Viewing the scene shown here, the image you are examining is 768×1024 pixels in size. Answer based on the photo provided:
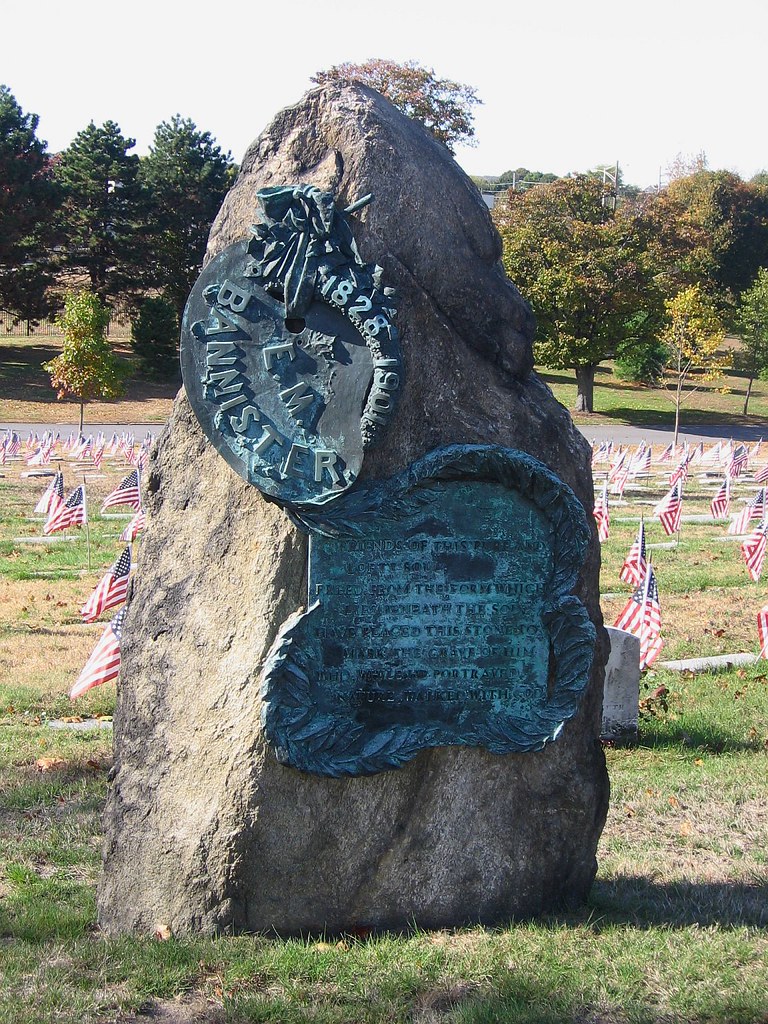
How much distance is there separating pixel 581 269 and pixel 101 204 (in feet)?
67.7

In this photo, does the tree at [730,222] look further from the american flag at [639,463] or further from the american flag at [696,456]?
the american flag at [639,463]

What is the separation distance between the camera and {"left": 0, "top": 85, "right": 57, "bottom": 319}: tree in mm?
43438

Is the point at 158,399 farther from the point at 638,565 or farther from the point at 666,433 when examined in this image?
the point at 638,565

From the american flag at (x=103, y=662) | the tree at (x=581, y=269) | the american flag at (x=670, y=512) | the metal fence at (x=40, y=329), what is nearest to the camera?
the american flag at (x=103, y=662)

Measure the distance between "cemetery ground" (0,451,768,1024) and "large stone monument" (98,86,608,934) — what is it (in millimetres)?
270

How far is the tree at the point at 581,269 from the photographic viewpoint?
39844mm

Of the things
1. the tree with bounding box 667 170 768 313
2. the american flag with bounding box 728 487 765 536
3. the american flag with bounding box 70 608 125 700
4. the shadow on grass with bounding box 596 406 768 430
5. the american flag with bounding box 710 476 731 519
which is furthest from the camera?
the tree with bounding box 667 170 768 313

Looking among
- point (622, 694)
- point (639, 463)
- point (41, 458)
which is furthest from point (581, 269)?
point (622, 694)

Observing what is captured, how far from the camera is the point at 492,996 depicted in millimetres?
4051

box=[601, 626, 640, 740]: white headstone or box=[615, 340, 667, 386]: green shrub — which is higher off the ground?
box=[615, 340, 667, 386]: green shrub

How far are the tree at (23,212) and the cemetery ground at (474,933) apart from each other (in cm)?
3863

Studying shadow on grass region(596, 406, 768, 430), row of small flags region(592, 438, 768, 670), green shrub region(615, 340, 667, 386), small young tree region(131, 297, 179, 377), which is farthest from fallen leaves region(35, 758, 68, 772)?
green shrub region(615, 340, 667, 386)

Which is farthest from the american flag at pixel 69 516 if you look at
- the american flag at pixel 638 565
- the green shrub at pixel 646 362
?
the green shrub at pixel 646 362

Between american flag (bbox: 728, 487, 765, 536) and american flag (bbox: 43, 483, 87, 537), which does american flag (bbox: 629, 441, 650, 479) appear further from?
american flag (bbox: 43, 483, 87, 537)
